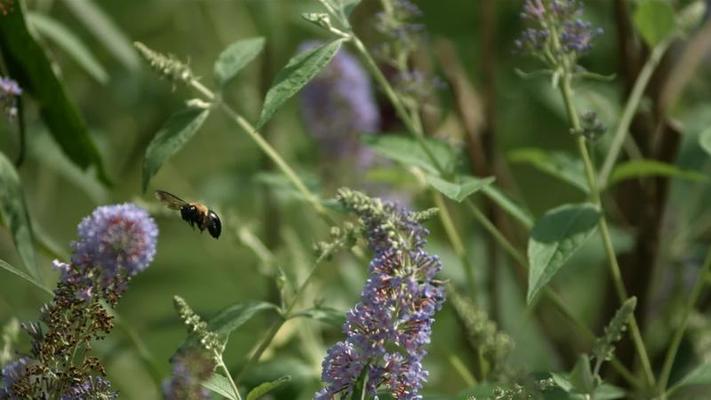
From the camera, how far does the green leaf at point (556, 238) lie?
66 cm

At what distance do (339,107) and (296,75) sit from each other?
572 millimetres

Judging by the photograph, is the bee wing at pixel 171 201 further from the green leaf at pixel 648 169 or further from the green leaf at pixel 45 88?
the green leaf at pixel 648 169

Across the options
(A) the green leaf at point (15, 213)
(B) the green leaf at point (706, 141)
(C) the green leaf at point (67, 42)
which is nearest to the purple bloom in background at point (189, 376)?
(A) the green leaf at point (15, 213)

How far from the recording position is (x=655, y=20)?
2.86ft

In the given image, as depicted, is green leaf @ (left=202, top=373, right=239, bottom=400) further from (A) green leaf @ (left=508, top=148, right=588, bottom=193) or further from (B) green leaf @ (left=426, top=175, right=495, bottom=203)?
(A) green leaf @ (left=508, top=148, right=588, bottom=193)

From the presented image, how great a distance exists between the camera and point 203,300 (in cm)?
172

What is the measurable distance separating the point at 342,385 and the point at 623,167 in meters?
0.37

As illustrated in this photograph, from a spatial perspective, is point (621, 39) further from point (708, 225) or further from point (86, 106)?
point (86, 106)

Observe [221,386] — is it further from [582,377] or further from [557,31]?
[557,31]

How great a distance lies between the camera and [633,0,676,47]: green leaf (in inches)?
33.9

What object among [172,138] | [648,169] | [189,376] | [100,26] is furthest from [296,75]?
[100,26]

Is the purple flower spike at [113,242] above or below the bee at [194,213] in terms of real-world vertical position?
below

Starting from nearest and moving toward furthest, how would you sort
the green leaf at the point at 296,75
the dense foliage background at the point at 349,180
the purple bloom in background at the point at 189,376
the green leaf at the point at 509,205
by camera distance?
1. the purple bloom in background at the point at 189,376
2. the green leaf at the point at 296,75
3. the green leaf at the point at 509,205
4. the dense foliage background at the point at 349,180

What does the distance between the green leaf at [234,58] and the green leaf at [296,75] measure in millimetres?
84
